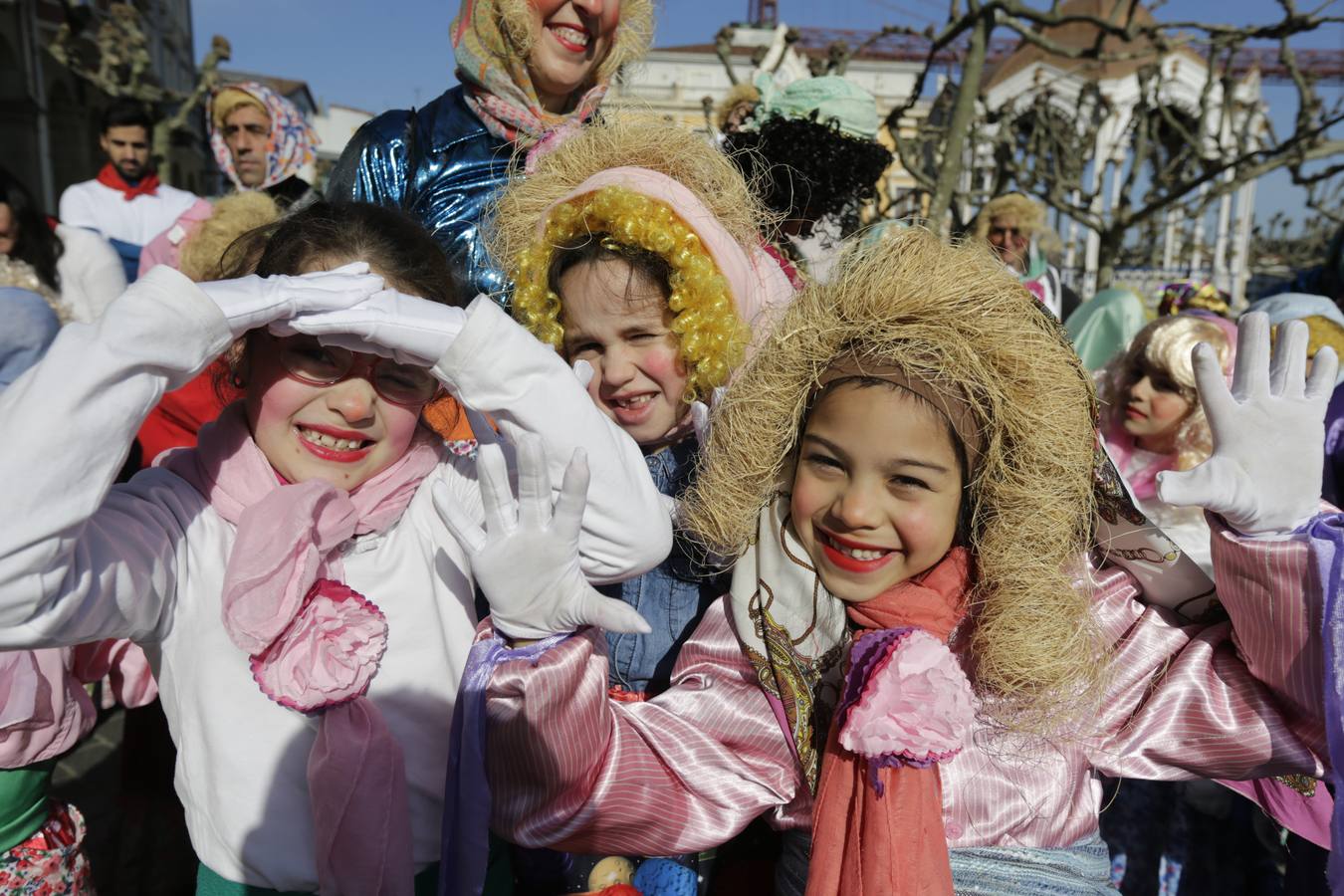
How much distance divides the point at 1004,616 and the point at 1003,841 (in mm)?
441

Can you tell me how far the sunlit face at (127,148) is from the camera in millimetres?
5312

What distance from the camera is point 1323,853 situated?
248 cm

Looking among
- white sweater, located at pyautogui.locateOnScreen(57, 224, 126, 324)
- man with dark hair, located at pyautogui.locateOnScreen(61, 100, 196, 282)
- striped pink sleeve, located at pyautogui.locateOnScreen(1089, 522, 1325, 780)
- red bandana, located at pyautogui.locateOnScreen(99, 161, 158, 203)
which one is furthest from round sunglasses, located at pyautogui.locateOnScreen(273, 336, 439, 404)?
red bandana, located at pyautogui.locateOnScreen(99, 161, 158, 203)

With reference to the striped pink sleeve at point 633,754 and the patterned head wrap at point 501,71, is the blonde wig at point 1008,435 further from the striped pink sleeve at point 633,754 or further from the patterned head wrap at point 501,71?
the patterned head wrap at point 501,71

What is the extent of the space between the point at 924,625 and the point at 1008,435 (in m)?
0.37

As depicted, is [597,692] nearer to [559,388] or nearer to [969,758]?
[559,388]

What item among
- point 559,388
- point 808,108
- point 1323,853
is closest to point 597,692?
point 559,388

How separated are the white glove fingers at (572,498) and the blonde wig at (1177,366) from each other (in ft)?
7.64

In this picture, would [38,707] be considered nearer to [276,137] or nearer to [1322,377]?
[1322,377]

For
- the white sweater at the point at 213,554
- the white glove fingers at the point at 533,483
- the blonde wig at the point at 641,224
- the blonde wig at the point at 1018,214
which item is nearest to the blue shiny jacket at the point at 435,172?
the blonde wig at the point at 641,224

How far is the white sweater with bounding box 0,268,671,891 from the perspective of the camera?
1186 mm

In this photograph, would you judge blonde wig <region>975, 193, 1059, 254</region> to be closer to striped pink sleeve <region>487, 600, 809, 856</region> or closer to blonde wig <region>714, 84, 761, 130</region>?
blonde wig <region>714, 84, 761, 130</region>

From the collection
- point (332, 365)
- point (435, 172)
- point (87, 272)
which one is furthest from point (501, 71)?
point (87, 272)

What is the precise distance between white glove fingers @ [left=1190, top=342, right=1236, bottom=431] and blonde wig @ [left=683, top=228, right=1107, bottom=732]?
0.19 meters
